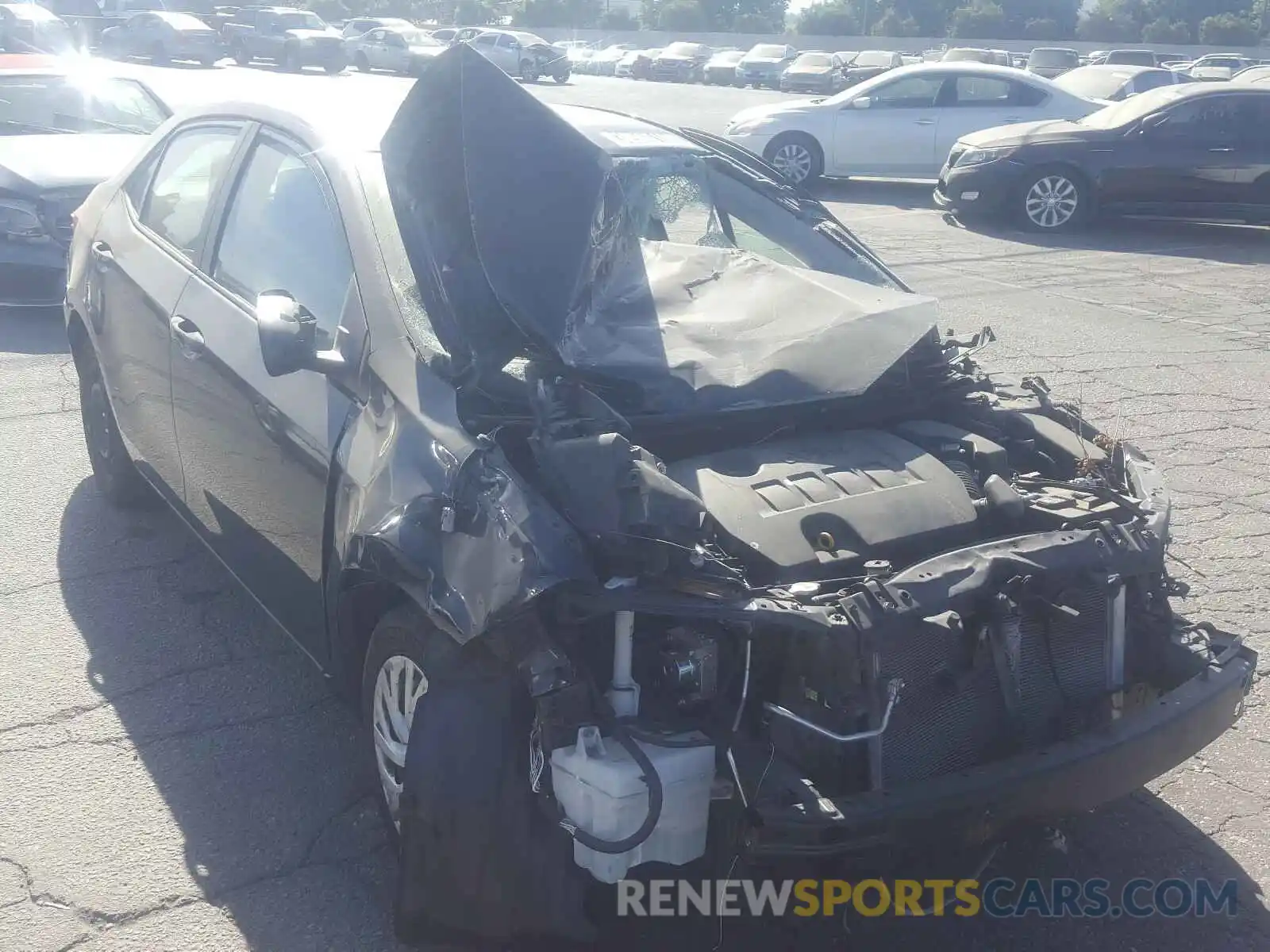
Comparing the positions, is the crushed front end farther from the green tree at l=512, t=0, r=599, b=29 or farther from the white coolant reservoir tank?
the green tree at l=512, t=0, r=599, b=29

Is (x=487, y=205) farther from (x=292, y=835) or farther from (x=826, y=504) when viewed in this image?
(x=292, y=835)

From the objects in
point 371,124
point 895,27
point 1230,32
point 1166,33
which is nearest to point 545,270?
point 371,124

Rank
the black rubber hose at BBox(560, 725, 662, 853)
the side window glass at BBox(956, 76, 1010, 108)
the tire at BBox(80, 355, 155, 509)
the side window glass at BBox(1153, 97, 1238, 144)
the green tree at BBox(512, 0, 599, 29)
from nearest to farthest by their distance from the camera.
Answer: the black rubber hose at BBox(560, 725, 662, 853) < the tire at BBox(80, 355, 155, 509) < the side window glass at BBox(1153, 97, 1238, 144) < the side window glass at BBox(956, 76, 1010, 108) < the green tree at BBox(512, 0, 599, 29)

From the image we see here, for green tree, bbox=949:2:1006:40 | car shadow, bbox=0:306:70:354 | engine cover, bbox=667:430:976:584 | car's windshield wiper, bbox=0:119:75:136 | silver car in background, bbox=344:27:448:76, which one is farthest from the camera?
green tree, bbox=949:2:1006:40

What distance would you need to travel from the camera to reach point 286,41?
3969cm

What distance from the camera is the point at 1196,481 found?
5.98 metres

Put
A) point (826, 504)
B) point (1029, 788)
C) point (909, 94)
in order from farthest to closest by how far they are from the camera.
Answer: point (909, 94) → point (826, 504) → point (1029, 788)

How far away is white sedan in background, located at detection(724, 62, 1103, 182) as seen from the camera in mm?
16016

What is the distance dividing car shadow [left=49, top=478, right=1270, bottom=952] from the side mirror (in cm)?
119

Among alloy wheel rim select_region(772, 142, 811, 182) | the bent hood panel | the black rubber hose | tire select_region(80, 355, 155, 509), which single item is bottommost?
alloy wheel rim select_region(772, 142, 811, 182)

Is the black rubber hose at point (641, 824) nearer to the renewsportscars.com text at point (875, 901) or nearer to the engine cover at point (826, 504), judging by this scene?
the renewsportscars.com text at point (875, 901)

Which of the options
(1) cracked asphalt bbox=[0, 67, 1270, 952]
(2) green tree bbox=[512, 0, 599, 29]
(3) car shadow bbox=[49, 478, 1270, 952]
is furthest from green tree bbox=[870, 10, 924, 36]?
(3) car shadow bbox=[49, 478, 1270, 952]

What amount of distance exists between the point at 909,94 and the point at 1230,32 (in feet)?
137

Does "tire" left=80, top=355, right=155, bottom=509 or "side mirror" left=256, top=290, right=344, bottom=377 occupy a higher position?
"side mirror" left=256, top=290, right=344, bottom=377
